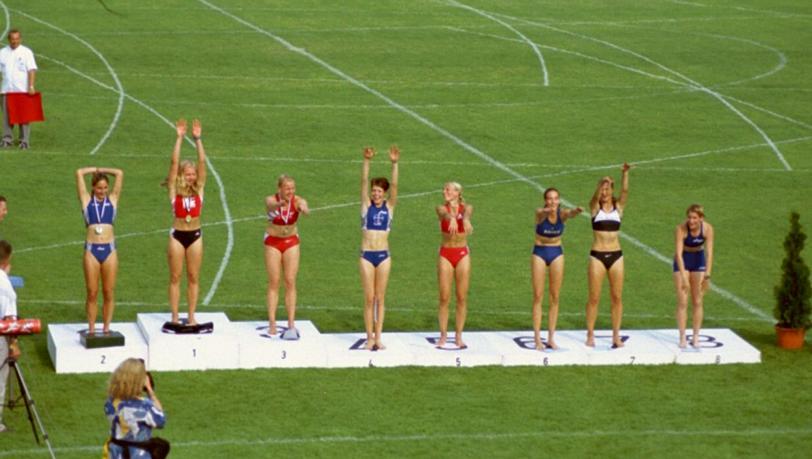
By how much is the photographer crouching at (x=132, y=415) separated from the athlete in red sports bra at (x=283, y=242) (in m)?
7.03

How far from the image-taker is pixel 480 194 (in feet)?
104

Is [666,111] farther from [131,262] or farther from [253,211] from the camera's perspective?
[131,262]

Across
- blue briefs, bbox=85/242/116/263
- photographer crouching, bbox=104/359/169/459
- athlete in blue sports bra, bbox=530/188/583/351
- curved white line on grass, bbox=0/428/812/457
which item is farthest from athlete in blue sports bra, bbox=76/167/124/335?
photographer crouching, bbox=104/359/169/459

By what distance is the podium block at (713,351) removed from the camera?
72.1ft

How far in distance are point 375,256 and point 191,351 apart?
2.63 metres

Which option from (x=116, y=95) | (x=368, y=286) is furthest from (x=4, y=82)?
(x=368, y=286)

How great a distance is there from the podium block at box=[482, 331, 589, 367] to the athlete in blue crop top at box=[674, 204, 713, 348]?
140 cm

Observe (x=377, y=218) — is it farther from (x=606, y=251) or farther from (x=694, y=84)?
(x=694, y=84)

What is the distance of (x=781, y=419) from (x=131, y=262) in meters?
11.2

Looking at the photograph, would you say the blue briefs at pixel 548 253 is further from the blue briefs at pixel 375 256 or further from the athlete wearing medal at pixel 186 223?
the athlete wearing medal at pixel 186 223

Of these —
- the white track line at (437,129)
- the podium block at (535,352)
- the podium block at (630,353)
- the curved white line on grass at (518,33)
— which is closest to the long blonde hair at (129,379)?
the podium block at (535,352)

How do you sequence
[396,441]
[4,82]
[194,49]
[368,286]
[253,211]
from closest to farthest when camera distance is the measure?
[396,441] → [368,286] → [253,211] → [4,82] → [194,49]

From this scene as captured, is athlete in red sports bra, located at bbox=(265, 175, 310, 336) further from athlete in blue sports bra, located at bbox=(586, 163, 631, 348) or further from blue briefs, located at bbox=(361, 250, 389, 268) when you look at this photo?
athlete in blue sports bra, located at bbox=(586, 163, 631, 348)

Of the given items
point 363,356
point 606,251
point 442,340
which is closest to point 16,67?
point 363,356
